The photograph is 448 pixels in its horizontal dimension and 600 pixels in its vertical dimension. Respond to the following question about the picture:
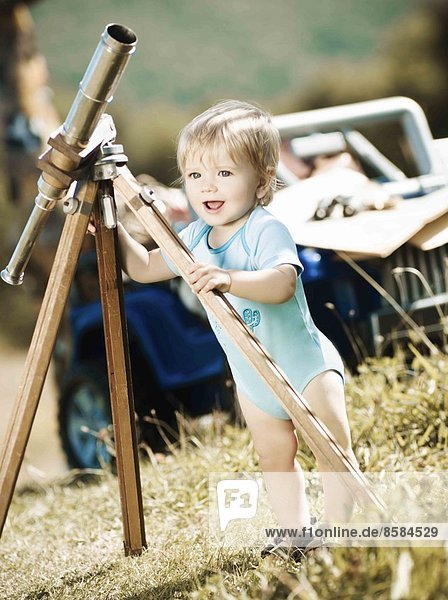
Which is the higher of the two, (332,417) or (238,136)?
(238,136)

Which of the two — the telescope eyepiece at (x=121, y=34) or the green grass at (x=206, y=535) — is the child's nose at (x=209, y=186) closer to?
the telescope eyepiece at (x=121, y=34)

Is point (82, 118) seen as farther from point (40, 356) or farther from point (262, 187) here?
point (40, 356)

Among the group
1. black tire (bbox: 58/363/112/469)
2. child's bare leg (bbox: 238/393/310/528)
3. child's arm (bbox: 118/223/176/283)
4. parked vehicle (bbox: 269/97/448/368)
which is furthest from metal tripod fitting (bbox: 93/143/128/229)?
black tire (bbox: 58/363/112/469)

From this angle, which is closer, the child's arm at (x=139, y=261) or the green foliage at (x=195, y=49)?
the child's arm at (x=139, y=261)

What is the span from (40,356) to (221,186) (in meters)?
0.68

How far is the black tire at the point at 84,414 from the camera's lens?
15.7ft

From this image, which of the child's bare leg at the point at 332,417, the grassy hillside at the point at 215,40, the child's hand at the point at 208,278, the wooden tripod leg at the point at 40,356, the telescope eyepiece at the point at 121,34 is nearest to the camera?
the telescope eyepiece at the point at 121,34

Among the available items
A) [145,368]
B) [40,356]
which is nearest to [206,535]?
[40,356]

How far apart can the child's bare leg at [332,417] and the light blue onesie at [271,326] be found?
3 cm

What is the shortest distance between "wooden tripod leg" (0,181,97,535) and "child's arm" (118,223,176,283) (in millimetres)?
176

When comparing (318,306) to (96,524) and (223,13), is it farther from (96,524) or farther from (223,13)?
(223,13)

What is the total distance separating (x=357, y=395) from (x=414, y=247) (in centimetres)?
76

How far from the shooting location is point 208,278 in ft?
7.49

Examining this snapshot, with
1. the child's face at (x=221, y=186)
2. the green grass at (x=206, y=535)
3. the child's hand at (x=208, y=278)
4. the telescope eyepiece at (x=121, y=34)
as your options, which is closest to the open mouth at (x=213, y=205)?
the child's face at (x=221, y=186)
